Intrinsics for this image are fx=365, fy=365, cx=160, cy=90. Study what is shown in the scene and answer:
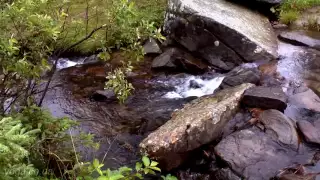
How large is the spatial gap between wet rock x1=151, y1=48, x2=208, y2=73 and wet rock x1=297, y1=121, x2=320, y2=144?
3.21 metres

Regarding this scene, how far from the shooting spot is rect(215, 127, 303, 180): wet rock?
5496 mm

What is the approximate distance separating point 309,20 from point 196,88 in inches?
170

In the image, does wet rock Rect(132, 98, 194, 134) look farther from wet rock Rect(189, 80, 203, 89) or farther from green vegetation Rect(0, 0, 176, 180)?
green vegetation Rect(0, 0, 176, 180)

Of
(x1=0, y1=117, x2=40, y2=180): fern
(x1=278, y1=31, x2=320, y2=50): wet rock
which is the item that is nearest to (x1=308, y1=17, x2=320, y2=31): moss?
(x1=278, y1=31, x2=320, y2=50): wet rock

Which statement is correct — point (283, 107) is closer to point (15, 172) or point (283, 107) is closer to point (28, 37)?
point (28, 37)

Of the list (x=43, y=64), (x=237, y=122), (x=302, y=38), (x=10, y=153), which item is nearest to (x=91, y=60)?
(x=237, y=122)

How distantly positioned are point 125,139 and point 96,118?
0.96 meters

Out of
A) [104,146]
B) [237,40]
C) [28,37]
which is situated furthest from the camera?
[237,40]

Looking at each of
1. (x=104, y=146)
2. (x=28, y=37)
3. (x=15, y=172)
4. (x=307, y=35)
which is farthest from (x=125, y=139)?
(x=307, y=35)

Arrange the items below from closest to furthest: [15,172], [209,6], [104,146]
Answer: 1. [15,172]
2. [104,146]
3. [209,6]

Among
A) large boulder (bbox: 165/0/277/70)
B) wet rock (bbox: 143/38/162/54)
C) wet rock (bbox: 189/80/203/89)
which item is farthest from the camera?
wet rock (bbox: 143/38/162/54)

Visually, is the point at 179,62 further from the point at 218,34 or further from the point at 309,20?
the point at 309,20

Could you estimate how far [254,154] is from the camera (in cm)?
572

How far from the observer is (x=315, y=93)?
7.33m
